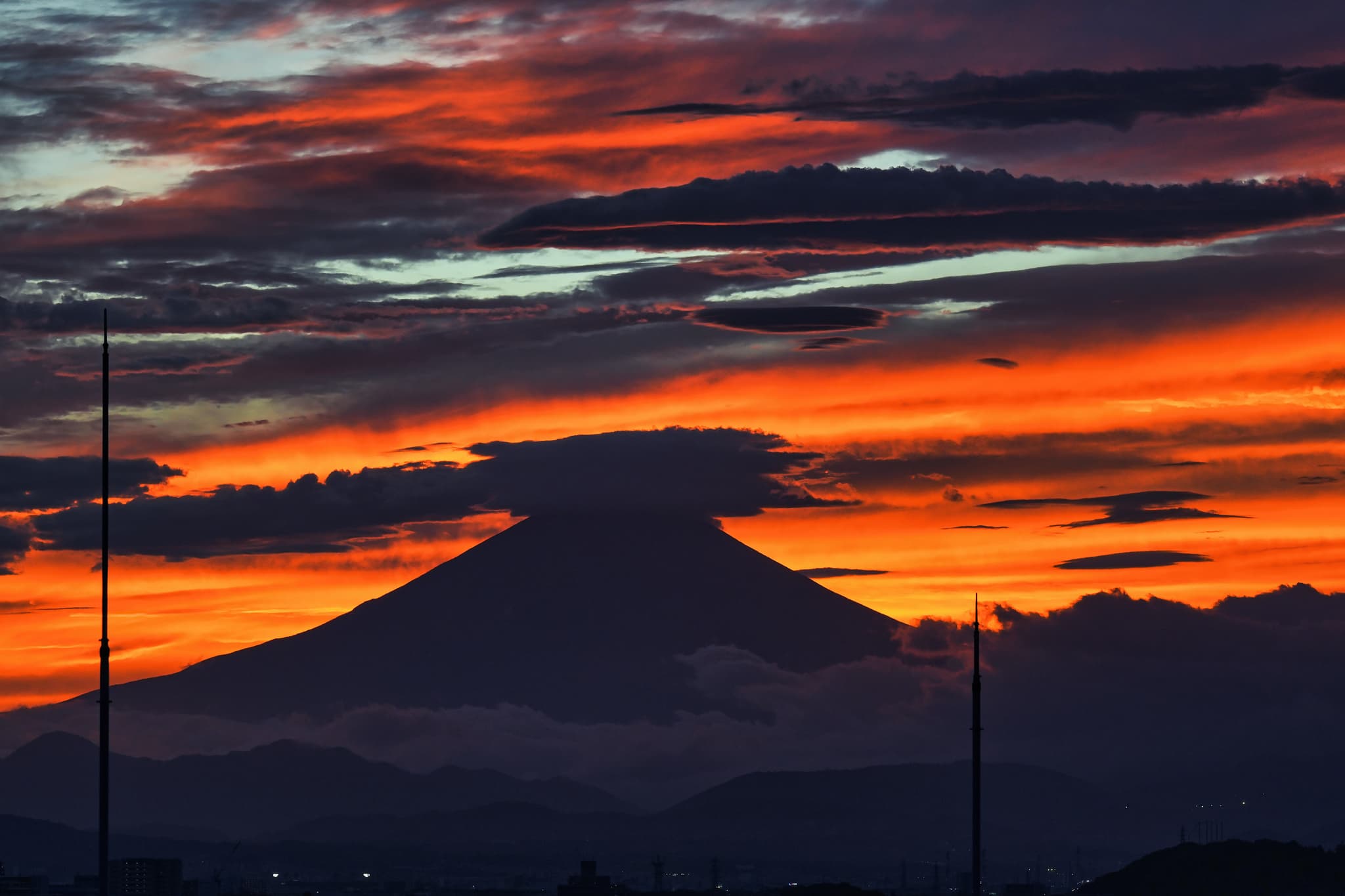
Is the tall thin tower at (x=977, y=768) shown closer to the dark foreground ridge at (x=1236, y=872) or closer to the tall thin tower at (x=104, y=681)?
the tall thin tower at (x=104, y=681)

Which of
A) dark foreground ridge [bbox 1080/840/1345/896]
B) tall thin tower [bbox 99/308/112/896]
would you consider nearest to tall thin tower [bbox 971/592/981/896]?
tall thin tower [bbox 99/308/112/896]

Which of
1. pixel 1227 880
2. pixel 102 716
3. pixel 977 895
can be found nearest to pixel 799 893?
pixel 1227 880

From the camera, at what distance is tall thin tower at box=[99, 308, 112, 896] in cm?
5534

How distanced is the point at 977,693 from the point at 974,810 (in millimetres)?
6454

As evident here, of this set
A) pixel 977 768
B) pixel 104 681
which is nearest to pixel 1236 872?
pixel 977 768

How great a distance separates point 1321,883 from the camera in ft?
543

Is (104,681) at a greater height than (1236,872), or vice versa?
(104,681)

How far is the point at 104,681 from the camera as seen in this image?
5656 cm

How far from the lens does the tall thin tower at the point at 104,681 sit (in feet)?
182

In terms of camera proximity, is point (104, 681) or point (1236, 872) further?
point (1236, 872)

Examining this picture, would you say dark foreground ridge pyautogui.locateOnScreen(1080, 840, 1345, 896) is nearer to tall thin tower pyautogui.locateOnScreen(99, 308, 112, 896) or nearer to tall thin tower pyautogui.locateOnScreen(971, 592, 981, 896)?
tall thin tower pyautogui.locateOnScreen(971, 592, 981, 896)

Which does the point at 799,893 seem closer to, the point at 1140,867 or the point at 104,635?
the point at 1140,867

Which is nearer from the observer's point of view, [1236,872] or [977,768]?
[977,768]

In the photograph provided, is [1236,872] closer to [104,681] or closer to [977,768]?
[977,768]
